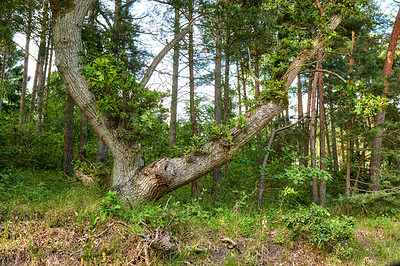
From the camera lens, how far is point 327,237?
373 cm

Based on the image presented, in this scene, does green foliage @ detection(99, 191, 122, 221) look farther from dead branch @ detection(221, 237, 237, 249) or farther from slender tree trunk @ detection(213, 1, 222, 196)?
slender tree trunk @ detection(213, 1, 222, 196)

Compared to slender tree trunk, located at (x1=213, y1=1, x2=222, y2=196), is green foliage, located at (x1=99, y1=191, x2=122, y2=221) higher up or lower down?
lower down

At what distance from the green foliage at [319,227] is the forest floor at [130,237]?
13cm

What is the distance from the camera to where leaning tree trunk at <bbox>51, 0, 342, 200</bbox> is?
4176mm

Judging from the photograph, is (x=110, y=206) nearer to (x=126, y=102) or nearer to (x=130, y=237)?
(x=130, y=237)

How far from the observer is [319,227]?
385cm

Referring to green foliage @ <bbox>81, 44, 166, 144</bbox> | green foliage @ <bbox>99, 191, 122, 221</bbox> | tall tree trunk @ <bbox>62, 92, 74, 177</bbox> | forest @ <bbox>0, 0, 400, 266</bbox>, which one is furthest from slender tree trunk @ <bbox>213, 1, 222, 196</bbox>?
tall tree trunk @ <bbox>62, 92, 74, 177</bbox>

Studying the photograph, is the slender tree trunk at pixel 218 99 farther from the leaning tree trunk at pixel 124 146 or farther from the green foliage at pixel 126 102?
the green foliage at pixel 126 102

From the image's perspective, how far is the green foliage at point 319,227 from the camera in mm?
3719

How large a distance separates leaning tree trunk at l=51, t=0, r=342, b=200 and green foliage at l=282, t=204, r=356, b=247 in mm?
1584

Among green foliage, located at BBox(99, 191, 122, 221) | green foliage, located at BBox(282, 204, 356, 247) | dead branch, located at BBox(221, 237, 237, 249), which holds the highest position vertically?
green foliage, located at BBox(99, 191, 122, 221)

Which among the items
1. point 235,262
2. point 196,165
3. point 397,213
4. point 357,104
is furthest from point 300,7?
point 397,213

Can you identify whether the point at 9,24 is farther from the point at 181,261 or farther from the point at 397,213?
the point at 397,213

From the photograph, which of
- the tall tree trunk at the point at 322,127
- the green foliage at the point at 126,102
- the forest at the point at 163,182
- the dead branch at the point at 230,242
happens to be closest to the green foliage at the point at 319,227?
the forest at the point at 163,182
